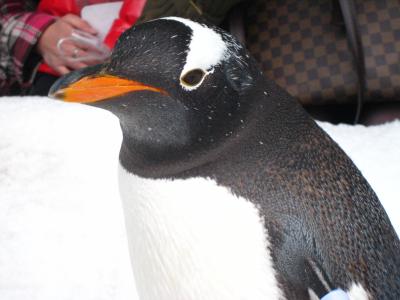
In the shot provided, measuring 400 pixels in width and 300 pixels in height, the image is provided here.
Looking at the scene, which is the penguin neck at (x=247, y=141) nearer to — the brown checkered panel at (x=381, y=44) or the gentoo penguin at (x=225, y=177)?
the gentoo penguin at (x=225, y=177)

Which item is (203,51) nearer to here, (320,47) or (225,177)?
(225,177)

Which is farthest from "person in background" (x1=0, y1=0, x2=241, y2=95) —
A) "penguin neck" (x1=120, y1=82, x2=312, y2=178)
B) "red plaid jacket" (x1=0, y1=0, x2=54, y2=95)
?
"penguin neck" (x1=120, y1=82, x2=312, y2=178)

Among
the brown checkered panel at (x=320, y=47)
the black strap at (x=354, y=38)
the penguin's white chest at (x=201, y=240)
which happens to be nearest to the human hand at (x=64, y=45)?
the brown checkered panel at (x=320, y=47)

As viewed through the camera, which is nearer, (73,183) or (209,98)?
(209,98)

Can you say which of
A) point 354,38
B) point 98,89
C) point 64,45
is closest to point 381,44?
point 354,38

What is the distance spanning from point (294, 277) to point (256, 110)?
0.47 ft

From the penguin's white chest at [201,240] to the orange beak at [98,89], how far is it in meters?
0.10

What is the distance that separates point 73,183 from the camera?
0.86 metres

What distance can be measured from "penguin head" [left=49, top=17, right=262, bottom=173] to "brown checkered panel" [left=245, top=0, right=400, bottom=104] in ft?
1.93

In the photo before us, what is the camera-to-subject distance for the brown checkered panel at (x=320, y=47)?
1022mm

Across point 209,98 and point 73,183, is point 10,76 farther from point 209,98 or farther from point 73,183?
point 209,98

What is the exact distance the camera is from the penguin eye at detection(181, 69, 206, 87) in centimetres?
45

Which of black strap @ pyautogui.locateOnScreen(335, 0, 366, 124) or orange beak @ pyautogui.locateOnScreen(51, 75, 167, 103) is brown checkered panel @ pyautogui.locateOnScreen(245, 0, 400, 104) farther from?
orange beak @ pyautogui.locateOnScreen(51, 75, 167, 103)

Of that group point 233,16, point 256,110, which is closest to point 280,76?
point 233,16
